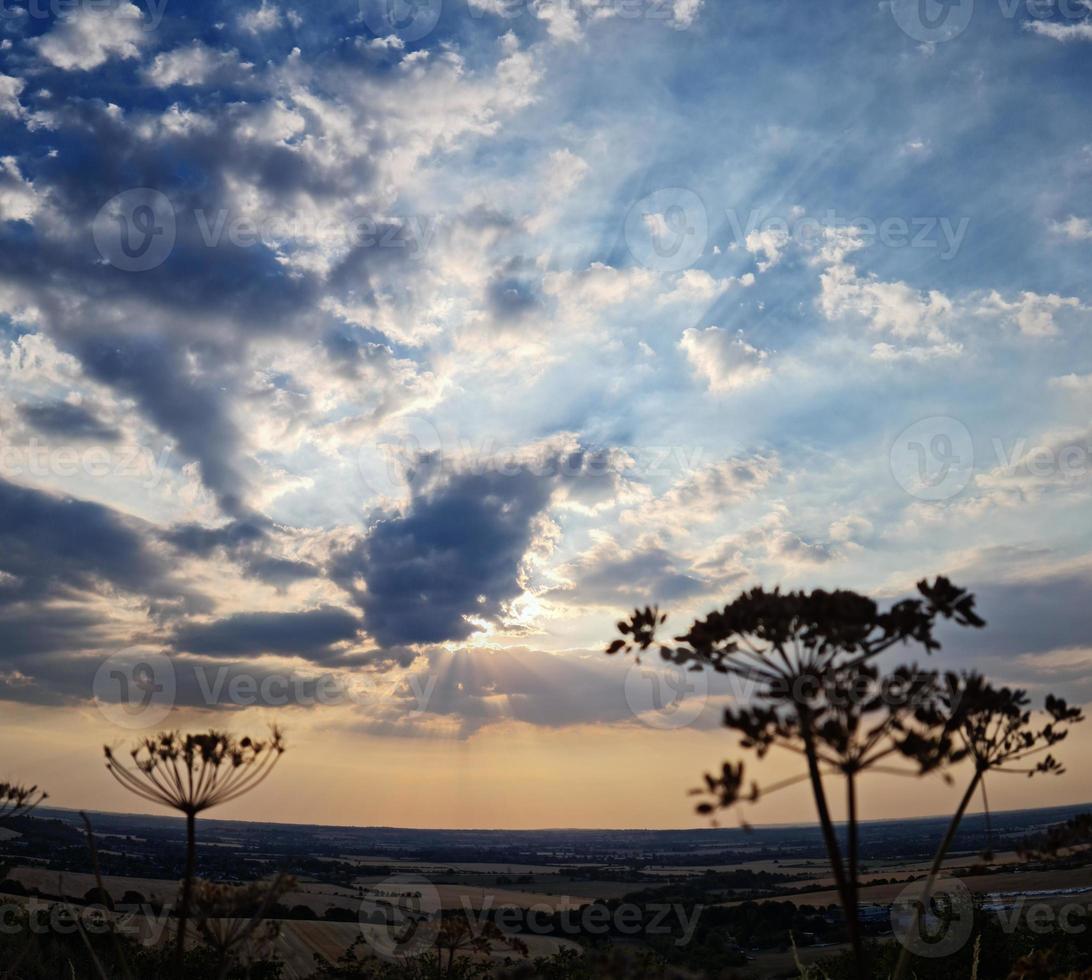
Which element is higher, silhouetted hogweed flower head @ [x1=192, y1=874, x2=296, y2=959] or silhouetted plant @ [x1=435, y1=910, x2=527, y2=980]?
silhouetted hogweed flower head @ [x1=192, y1=874, x2=296, y2=959]

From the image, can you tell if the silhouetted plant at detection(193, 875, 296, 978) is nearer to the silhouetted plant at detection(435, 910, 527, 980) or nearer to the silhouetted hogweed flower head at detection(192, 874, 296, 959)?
the silhouetted hogweed flower head at detection(192, 874, 296, 959)

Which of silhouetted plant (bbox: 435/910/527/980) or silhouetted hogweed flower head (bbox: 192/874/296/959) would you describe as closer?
silhouetted hogweed flower head (bbox: 192/874/296/959)

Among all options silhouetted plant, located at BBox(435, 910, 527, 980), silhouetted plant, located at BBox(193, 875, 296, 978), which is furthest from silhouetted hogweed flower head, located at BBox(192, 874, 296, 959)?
silhouetted plant, located at BBox(435, 910, 527, 980)

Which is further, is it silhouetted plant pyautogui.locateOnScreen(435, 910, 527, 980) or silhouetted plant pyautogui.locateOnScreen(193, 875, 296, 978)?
silhouetted plant pyautogui.locateOnScreen(435, 910, 527, 980)

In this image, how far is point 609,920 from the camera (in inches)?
2916

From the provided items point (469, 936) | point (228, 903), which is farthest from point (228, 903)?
point (469, 936)

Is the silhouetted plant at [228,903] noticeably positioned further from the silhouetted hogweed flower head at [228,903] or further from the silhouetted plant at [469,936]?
the silhouetted plant at [469,936]

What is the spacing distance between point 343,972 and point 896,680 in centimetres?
1967

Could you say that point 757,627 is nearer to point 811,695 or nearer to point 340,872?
point 811,695

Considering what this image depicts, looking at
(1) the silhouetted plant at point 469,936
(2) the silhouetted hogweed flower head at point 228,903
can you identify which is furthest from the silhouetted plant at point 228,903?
(1) the silhouetted plant at point 469,936

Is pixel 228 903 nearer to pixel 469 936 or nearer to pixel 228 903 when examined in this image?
pixel 228 903

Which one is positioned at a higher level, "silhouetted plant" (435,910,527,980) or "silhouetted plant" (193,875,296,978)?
"silhouetted plant" (193,875,296,978)

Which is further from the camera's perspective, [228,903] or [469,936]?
[469,936]

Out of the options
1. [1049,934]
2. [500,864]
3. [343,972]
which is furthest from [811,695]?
[500,864]
